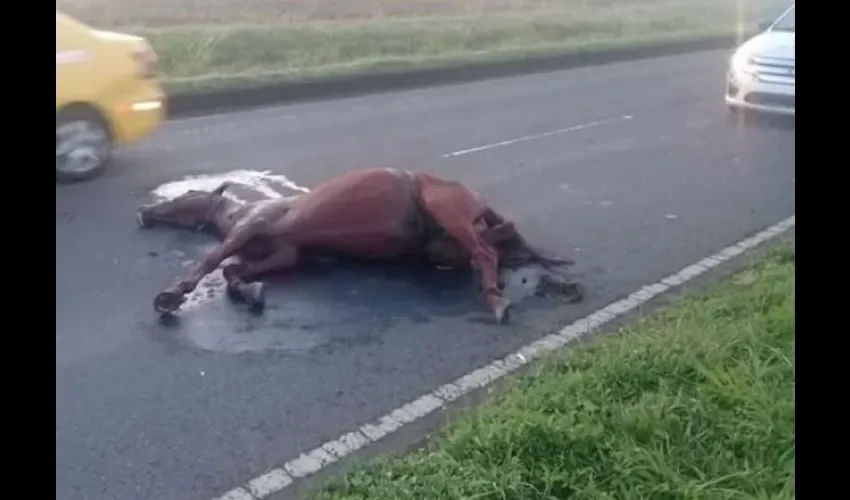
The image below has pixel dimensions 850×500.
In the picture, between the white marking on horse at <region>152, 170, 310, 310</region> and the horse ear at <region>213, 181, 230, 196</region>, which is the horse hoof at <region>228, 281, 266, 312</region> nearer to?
the white marking on horse at <region>152, 170, 310, 310</region>

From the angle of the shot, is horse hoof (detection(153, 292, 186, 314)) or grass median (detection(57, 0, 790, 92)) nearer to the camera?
horse hoof (detection(153, 292, 186, 314))

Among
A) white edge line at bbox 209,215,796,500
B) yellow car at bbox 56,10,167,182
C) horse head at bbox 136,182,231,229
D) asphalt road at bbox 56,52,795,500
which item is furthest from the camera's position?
yellow car at bbox 56,10,167,182

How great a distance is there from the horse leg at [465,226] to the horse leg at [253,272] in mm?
630

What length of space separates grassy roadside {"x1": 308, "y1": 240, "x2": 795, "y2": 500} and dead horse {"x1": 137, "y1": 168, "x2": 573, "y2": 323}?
0.89 metres

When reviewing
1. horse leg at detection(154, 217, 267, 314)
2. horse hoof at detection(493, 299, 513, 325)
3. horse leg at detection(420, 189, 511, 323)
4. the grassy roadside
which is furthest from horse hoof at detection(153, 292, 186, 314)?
the grassy roadside

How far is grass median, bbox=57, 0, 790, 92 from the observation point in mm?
6879

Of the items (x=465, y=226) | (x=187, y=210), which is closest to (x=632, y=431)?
(x=465, y=226)

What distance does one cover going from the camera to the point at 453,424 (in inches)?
135

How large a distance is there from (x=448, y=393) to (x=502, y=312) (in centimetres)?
80

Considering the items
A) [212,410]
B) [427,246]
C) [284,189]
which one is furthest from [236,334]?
[284,189]

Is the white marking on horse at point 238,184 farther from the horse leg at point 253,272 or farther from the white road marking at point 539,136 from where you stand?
the white road marking at point 539,136

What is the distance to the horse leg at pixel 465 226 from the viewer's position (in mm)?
4676

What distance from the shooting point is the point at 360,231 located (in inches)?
184

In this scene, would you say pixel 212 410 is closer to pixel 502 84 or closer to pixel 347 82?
pixel 347 82
